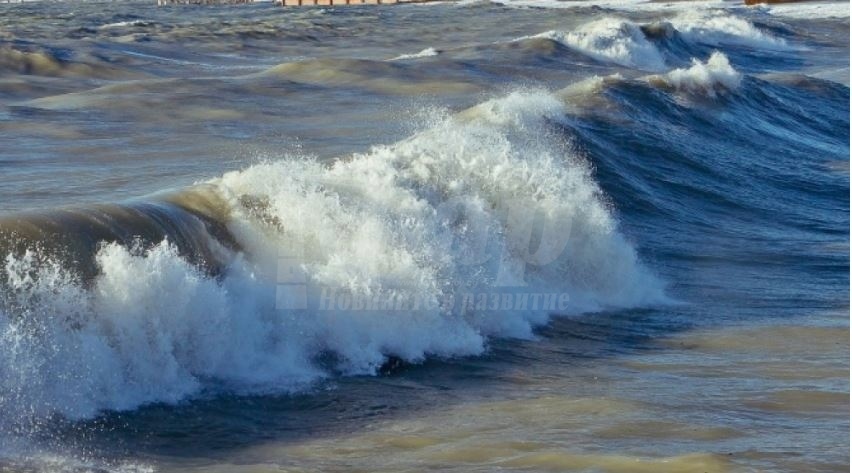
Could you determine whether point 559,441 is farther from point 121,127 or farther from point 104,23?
point 104,23

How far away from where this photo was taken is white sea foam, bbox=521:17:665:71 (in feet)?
109

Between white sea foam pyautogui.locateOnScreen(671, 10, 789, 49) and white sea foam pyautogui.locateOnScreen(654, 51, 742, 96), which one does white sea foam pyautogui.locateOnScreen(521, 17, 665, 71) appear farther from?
white sea foam pyautogui.locateOnScreen(654, 51, 742, 96)

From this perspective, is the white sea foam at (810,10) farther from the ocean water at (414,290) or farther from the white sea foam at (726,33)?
the ocean water at (414,290)

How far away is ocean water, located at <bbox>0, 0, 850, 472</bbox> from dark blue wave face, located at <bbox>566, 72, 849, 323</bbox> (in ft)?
0.19

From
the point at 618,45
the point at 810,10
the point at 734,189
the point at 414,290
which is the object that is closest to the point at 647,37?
the point at 618,45

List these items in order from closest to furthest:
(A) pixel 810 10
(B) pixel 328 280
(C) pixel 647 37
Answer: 1. (B) pixel 328 280
2. (C) pixel 647 37
3. (A) pixel 810 10

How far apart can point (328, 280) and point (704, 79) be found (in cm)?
1511

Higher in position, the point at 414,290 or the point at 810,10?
the point at 810,10

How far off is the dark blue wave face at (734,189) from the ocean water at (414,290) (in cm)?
6

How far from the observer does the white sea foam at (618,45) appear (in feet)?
109

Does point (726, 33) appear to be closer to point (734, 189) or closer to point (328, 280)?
point (734, 189)

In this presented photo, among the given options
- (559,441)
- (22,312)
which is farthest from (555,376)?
(22,312)

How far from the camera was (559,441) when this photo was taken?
709 cm

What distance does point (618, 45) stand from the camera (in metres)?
34.3
